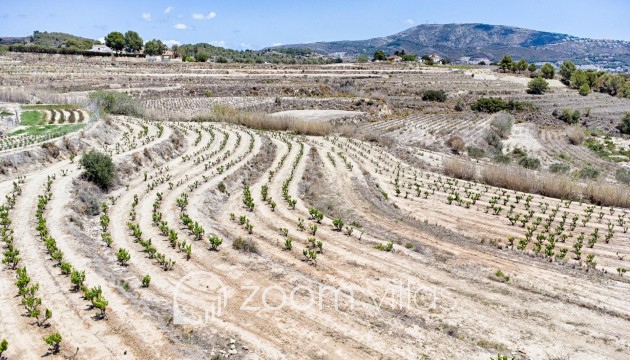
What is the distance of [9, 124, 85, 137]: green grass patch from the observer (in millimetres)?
27644

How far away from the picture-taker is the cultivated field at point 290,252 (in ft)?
35.3

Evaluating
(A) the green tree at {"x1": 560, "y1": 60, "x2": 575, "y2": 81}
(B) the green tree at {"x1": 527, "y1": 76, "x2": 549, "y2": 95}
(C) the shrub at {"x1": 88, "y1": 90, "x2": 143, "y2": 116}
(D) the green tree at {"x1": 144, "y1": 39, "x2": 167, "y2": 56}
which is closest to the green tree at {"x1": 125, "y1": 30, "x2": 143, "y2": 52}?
(D) the green tree at {"x1": 144, "y1": 39, "x2": 167, "y2": 56}

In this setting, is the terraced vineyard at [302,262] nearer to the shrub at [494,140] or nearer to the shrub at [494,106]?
the shrub at [494,140]

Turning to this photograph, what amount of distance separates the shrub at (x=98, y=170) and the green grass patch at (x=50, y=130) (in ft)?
22.7

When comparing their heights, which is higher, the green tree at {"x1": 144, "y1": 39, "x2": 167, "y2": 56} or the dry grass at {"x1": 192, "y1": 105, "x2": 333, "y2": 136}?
the green tree at {"x1": 144, "y1": 39, "x2": 167, "y2": 56}

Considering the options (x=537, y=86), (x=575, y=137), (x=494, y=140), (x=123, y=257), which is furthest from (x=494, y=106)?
(x=123, y=257)

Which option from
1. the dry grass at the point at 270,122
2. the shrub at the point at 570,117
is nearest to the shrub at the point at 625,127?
the shrub at the point at 570,117

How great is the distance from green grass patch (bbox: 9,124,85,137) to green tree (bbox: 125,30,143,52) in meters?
111

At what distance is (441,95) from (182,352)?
8325 centimetres

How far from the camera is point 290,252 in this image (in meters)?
16.0

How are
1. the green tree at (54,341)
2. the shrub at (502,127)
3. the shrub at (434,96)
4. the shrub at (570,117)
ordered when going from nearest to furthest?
the green tree at (54,341), the shrub at (502,127), the shrub at (570,117), the shrub at (434,96)

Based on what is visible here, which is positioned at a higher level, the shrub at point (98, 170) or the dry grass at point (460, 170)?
the shrub at point (98, 170)

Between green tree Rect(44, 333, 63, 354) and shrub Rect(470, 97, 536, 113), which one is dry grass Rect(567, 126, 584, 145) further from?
green tree Rect(44, 333, 63, 354)

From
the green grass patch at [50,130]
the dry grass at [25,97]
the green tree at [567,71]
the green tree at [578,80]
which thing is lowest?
the green grass patch at [50,130]
